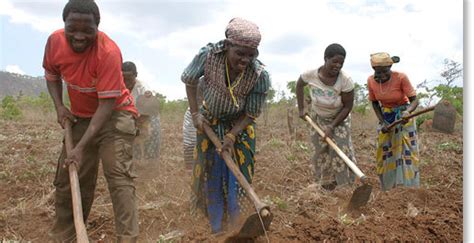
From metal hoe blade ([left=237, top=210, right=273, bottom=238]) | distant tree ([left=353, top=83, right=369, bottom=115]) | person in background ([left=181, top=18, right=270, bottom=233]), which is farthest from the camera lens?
distant tree ([left=353, top=83, right=369, bottom=115])

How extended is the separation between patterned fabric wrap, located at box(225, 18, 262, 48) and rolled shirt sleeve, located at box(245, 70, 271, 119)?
1.06ft

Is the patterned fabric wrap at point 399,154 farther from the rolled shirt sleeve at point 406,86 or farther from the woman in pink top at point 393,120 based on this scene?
the rolled shirt sleeve at point 406,86

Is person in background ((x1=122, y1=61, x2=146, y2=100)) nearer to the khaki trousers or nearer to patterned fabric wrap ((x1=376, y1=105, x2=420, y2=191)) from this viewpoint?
the khaki trousers

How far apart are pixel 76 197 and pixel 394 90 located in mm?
3481

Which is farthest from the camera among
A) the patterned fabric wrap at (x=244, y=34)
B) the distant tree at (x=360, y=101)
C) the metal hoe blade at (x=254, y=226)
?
the distant tree at (x=360, y=101)

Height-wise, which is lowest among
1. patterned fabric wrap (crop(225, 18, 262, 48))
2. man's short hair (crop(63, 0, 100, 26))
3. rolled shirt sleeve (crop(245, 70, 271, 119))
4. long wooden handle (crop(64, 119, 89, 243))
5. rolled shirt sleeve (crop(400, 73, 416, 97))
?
long wooden handle (crop(64, 119, 89, 243))

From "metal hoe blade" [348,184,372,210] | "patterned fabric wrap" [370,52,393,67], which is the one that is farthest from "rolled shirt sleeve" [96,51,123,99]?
"patterned fabric wrap" [370,52,393,67]

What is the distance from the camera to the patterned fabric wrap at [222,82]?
312 centimetres

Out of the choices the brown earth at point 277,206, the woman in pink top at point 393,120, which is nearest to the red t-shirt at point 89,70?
the brown earth at point 277,206

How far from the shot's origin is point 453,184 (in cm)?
548

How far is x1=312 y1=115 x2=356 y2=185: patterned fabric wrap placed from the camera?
15.8 feet

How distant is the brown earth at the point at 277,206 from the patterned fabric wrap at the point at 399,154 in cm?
23

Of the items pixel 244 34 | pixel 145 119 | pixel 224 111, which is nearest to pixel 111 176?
pixel 224 111

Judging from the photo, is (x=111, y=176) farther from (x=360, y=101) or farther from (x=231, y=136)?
(x=360, y=101)
